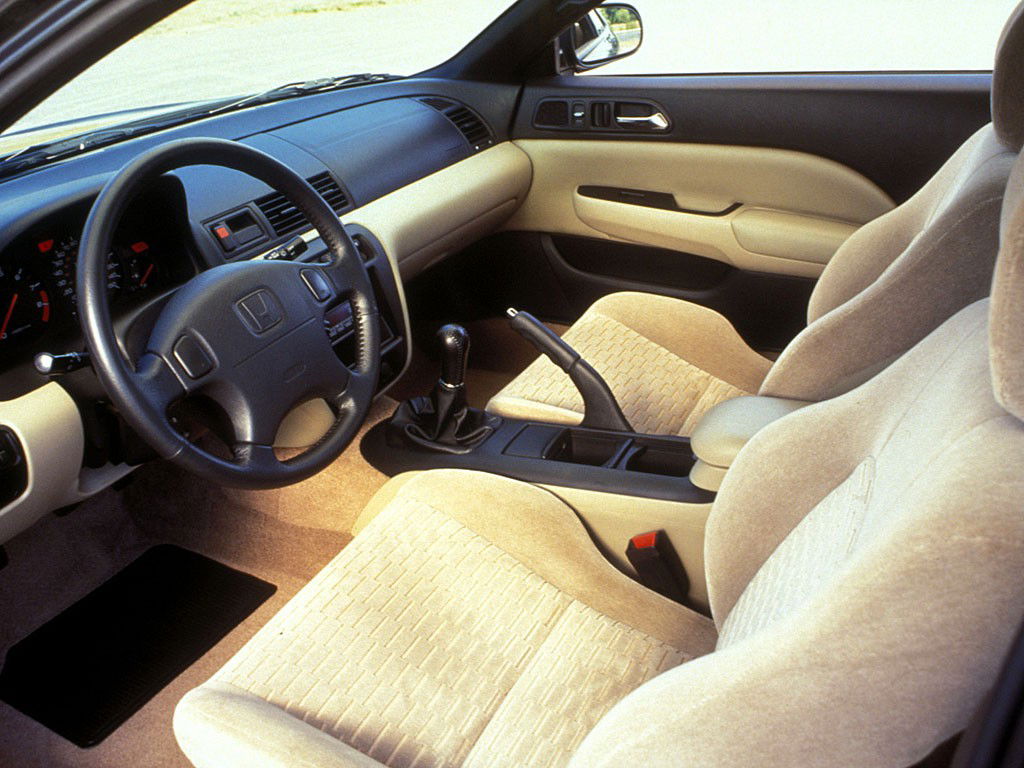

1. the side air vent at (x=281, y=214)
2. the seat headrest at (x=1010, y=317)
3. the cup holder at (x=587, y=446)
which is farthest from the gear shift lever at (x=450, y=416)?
the seat headrest at (x=1010, y=317)

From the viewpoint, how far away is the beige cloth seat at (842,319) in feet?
4.01

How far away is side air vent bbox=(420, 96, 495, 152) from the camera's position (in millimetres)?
2422

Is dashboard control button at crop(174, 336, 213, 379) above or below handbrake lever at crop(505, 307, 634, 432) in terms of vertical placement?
above

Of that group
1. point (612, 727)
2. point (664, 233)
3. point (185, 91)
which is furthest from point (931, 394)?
point (185, 91)

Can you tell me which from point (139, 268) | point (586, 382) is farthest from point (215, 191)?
point (586, 382)

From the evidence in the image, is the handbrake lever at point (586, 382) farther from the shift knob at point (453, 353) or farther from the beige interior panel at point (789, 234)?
the beige interior panel at point (789, 234)

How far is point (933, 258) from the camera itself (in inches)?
49.6

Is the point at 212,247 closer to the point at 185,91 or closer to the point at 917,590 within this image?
the point at 185,91

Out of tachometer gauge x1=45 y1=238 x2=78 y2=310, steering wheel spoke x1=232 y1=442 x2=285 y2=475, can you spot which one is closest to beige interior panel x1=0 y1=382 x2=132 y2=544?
tachometer gauge x1=45 y1=238 x2=78 y2=310

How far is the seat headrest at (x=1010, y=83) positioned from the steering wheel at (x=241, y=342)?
0.92 m

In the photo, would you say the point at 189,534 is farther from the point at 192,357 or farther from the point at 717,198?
the point at 717,198

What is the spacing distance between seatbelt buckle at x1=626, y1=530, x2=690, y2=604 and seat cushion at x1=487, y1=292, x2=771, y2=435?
408 millimetres

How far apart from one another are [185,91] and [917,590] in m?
2.02

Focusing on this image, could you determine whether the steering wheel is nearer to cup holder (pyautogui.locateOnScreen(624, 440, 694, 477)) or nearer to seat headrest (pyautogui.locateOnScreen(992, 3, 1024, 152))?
cup holder (pyautogui.locateOnScreen(624, 440, 694, 477))
